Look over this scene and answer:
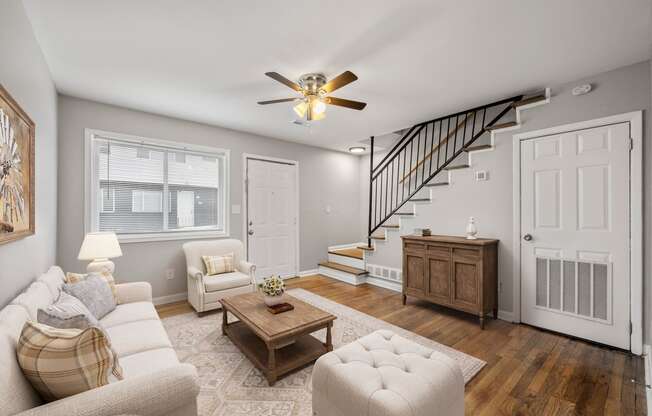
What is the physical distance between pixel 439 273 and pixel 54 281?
11.9 feet

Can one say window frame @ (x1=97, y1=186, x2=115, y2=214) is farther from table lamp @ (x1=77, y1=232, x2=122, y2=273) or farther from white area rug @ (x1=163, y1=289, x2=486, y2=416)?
white area rug @ (x1=163, y1=289, x2=486, y2=416)

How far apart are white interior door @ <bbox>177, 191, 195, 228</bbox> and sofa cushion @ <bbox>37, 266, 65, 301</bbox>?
5.88 feet

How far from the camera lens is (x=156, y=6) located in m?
1.77

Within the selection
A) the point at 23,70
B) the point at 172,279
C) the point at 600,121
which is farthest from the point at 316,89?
the point at 172,279

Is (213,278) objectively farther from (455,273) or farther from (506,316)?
(506,316)

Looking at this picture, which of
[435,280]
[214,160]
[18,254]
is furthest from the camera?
[214,160]

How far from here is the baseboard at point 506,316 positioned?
10.3ft

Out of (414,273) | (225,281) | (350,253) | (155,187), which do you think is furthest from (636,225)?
(155,187)

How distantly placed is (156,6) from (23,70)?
99cm

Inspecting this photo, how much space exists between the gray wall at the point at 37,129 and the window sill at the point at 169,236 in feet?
2.23

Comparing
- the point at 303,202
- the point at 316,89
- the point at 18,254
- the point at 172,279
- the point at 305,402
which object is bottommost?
the point at 305,402

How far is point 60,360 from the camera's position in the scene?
1.06 metres

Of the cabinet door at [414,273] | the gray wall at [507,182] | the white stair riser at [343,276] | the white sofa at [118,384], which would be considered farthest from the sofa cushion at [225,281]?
the gray wall at [507,182]

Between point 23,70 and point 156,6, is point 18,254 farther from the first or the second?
point 156,6
